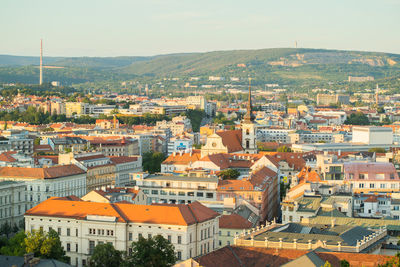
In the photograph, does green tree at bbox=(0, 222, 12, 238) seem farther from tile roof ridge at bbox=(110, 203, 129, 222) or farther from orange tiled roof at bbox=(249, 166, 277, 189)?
orange tiled roof at bbox=(249, 166, 277, 189)

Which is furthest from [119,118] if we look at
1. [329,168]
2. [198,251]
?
[198,251]

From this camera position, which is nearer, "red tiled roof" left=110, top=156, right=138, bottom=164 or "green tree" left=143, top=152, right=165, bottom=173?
"red tiled roof" left=110, top=156, right=138, bottom=164

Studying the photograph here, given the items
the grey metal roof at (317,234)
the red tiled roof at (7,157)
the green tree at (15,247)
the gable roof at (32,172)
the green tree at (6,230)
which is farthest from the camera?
the red tiled roof at (7,157)

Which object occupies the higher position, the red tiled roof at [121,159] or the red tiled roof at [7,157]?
the red tiled roof at [7,157]

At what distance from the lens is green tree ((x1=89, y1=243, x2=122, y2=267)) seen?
144ft

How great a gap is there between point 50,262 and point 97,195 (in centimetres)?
1506

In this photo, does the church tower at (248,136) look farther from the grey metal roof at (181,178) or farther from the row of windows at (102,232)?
the row of windows at (102,232)

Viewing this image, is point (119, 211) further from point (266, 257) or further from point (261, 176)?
point (261, 176)

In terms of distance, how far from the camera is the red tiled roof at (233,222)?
54.2m

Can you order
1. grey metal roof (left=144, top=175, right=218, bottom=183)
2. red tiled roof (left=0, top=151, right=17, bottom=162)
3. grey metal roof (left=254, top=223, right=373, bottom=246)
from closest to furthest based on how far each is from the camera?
grey metal roof (left=254, top=223, right=373, bottom=246), grey metal roof (left=144, top=175, right=218, bottom=183), red tiled roof (left=0, top=151, right=17, bottom=162)

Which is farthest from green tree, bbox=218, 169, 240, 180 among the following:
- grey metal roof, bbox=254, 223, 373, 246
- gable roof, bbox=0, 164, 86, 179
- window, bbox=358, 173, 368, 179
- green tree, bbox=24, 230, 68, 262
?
green tree, bbox=24, 230, 68, 262

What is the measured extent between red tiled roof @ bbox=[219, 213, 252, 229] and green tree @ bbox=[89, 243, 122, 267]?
11555mm

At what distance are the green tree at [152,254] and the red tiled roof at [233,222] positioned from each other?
36.3 feet

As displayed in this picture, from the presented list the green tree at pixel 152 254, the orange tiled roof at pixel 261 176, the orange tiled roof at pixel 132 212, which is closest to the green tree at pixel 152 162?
the orange tiled roof at pixel 261 176
